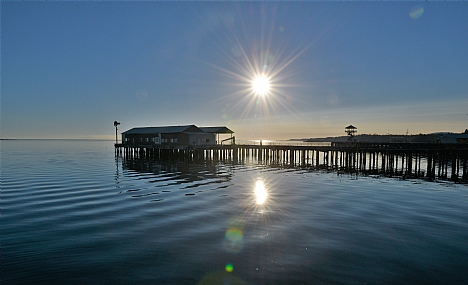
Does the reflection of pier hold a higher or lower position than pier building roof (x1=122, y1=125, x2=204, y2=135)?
lower

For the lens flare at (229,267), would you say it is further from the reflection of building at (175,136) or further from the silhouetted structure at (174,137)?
the reflection of building at (175,136)

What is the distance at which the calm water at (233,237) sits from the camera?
27.3 ft

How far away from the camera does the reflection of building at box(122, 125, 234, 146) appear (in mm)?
55991

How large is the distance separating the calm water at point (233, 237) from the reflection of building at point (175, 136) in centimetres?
3577

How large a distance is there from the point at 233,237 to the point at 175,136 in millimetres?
47039

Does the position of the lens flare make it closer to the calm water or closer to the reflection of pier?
the calm water

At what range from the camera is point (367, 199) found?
18.3 m

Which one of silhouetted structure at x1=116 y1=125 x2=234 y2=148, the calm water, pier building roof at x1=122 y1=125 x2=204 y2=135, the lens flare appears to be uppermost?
pier building roof at x1=122 y1=125 x2=204 y2=135

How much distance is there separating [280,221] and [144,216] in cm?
662

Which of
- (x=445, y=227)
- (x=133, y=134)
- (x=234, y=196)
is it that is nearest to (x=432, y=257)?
(x=445, y=227)

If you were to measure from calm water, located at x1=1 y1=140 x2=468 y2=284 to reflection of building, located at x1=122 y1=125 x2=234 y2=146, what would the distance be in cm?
3577

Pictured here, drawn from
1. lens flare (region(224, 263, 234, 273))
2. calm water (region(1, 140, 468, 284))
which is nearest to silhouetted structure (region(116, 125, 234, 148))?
calm water (region(1, 140, 468, 284))

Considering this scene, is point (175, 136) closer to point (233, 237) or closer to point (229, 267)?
point (233, 237)

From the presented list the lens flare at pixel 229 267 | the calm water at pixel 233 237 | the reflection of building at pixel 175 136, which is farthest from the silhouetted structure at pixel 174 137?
the lens flare at pixel 229 267
